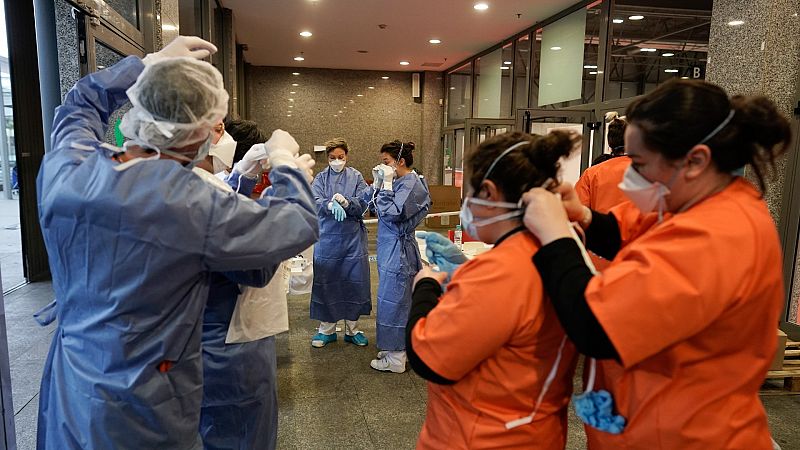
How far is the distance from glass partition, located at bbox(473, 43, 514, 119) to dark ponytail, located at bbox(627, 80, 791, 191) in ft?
24.4

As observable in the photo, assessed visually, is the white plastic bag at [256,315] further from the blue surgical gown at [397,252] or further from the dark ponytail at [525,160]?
the blue surgical gown at [397,252]

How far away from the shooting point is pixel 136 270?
1004 millimetres

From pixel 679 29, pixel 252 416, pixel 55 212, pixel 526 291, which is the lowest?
pixel 252 416

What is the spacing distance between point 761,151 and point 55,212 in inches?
52.4

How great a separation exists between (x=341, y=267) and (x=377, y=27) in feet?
14.7

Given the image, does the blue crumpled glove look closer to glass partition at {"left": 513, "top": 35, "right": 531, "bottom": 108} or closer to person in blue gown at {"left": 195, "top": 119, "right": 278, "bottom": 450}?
person in blue gown at {"left": 195, "top": 119, "right": 278, "bottom": 450}

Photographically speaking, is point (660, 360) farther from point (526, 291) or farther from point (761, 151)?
point (761, 151)

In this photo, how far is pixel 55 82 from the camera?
291 cm

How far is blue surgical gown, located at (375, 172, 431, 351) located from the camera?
10.7 ft

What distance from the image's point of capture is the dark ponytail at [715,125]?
0.81m

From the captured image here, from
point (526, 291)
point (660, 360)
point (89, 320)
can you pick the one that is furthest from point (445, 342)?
point (89, 320)

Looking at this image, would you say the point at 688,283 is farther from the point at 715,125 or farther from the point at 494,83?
the point at 494,83

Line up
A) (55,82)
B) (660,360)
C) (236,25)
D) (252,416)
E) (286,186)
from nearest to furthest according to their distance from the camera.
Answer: (660,360) < (286,186) < (252,416) < (55,82) < (236,25)

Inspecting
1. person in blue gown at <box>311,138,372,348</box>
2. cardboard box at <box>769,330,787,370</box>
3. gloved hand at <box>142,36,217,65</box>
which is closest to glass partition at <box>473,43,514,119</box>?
person in blue gown at <box>311,138,372,348</box>
